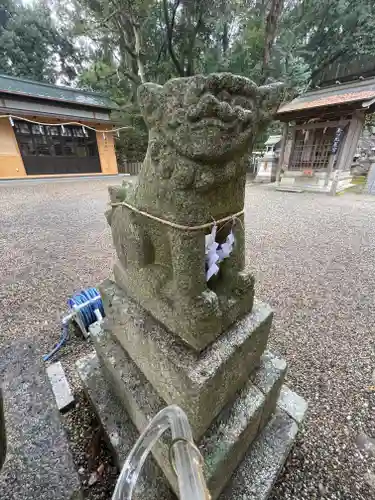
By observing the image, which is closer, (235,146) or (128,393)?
(235,146)

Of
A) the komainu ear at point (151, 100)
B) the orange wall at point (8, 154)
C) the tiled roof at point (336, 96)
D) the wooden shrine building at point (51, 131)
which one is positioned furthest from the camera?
the orange wall at point (8, 154)

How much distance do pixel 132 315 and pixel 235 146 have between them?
29.9 inches

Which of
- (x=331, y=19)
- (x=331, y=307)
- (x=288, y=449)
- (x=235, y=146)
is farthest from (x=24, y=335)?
(x=331, y=19)

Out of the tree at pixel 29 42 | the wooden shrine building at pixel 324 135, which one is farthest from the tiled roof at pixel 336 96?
the tree at pixel 29 42

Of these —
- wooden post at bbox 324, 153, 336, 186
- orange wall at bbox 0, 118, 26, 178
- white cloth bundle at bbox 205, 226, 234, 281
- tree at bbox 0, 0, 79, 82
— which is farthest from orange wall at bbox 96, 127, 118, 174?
white cloth bundle at bbox 205, 226, 234, 281

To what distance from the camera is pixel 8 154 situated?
9.21 m

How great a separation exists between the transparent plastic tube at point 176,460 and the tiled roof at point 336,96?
8410 mm

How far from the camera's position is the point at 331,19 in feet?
43.7

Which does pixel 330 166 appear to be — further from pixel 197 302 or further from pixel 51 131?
pixel 51 131

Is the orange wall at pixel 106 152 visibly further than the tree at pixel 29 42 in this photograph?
No

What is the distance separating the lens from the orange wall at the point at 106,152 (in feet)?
37.3

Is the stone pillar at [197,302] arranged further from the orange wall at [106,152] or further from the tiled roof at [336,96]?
the orange wall at [106,152]

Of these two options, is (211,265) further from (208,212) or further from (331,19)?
(331,19)

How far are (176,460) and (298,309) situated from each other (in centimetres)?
182
